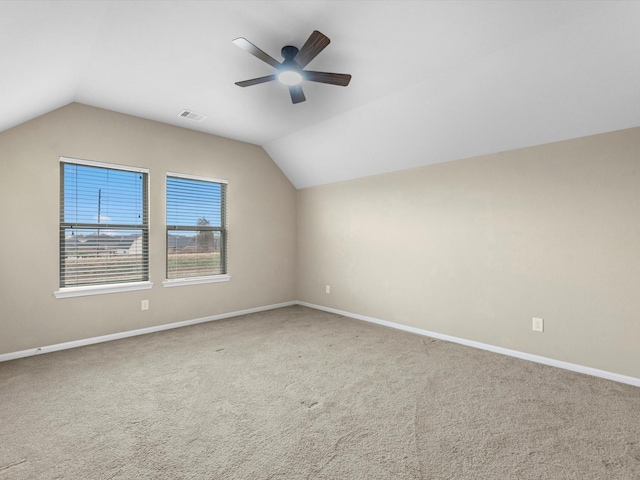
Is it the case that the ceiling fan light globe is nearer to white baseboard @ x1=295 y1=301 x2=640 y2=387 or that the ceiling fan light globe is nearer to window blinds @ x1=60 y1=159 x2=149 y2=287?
window blinds @ x1=60 y1=159 x2=149 y2=287

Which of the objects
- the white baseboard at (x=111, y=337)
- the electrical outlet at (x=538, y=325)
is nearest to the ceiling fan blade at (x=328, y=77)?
the electrical outlet at (x=538, y=325)

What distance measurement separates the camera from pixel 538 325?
320 centimetres

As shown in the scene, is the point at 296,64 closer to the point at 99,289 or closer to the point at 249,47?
the point at 249,47

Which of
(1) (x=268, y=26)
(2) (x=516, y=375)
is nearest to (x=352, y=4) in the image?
(1) (x=268, y=26)

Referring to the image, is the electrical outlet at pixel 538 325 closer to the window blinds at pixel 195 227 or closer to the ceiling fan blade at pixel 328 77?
the ceiling fan blade at pixel 328 77

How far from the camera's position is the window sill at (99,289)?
3.52m

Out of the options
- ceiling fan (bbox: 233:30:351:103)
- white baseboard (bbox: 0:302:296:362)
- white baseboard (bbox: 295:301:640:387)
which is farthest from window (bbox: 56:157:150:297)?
white baseboard (bbox: 295:301:640:387)

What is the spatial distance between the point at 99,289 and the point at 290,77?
3124 millimetres

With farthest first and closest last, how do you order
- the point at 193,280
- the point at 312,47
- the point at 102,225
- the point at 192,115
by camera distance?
1. the point at 193,280
2. the point at 192,115
3. the point at 102,225
4. the point at 312,47

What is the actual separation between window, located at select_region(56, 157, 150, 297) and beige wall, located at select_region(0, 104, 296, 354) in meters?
0.10

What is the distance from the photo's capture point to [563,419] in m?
2.18

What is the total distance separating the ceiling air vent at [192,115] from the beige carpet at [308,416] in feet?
8.81

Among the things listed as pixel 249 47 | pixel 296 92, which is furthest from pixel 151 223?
pixel 249 47

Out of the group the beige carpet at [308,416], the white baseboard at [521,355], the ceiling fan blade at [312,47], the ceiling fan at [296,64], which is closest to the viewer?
the beige carpet at [308,416]
